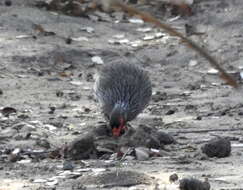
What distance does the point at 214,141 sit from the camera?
5.05 metres

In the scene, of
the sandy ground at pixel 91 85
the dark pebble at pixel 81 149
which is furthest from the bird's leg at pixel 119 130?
the sandy ground at pixel 91 85

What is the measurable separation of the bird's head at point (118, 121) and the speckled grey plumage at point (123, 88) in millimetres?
198

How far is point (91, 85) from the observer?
8.82 meters

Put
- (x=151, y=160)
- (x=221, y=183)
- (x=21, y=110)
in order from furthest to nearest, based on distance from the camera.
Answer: (x=21, y=110)
(x=151, y=160)
(x=221, y=183)

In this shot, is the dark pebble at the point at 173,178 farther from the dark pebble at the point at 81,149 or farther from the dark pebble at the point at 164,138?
the dark pebble at the point at 164,138

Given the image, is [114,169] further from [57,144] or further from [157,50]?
[157,50]

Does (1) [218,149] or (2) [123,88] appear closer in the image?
(1) [218,149]

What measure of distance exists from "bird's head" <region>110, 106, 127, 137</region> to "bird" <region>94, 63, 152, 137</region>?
0.14 feet

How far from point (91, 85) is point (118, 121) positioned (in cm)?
325

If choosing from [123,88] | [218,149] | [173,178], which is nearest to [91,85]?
[123,88]

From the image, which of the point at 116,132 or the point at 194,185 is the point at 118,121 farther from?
the point at 194,185

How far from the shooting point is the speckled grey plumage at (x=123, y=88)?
639cm

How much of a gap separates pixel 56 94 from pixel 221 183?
4324 mm

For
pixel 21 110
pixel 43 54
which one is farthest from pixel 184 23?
pixel 21 110
